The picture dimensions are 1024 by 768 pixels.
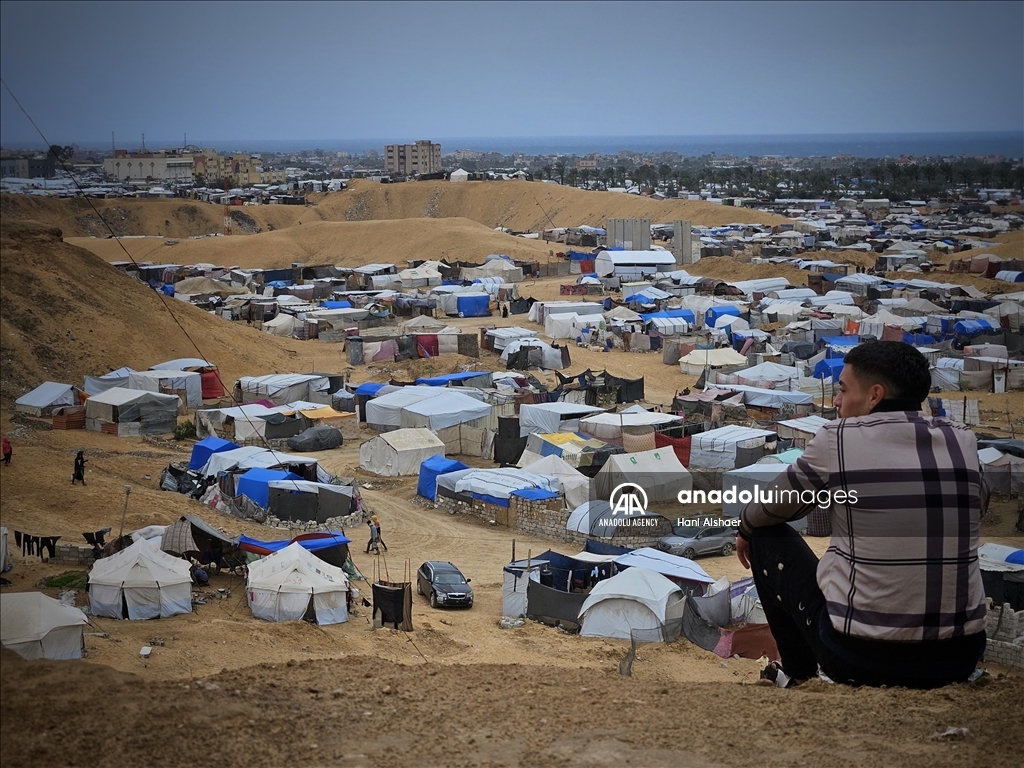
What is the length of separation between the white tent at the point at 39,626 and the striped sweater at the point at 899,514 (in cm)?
328

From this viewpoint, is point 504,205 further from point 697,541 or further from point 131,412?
point 697,541

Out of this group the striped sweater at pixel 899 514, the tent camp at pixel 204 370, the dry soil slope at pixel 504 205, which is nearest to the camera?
the striped sweater at pixel 899 514

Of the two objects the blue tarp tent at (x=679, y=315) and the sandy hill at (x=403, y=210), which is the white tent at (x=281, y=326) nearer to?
the blue tarp tent at (x=679, y=315)

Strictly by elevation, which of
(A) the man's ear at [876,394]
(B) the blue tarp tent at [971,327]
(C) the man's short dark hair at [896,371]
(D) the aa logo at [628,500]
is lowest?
(D) the aa logo at [628,500]

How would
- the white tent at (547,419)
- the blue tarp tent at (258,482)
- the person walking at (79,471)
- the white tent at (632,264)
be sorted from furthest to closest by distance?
1. the white tent at (632,264)
2. the white tent at (547,419)
3. the blue tarp tent at (258,482)
4. the person walking at (79,471)

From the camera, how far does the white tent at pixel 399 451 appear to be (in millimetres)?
19344

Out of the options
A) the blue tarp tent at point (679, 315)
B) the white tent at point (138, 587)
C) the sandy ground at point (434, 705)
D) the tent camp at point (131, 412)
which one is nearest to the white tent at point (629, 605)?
the sandy ground at point (434, 705)

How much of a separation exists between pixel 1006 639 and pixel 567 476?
25.9ft

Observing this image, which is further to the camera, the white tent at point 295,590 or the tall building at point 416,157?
the tall building at point 416,157

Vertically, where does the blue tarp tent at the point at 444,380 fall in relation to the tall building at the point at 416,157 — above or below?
below

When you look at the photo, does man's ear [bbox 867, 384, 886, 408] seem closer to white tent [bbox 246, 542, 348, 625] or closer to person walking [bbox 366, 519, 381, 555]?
white tent [bbox 246, 542, 348, 625]

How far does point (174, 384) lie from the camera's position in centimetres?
2431

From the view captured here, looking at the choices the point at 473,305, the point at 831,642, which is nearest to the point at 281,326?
the point at 473,305

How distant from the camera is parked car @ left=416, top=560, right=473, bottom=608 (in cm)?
1227
